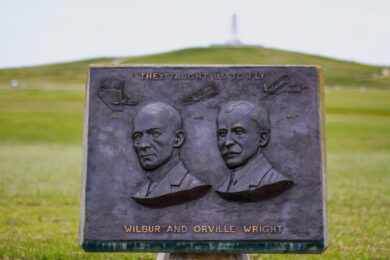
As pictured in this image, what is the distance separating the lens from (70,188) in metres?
10.5

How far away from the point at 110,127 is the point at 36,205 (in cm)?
495

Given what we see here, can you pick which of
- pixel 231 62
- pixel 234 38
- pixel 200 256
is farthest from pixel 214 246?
pixel 234 38

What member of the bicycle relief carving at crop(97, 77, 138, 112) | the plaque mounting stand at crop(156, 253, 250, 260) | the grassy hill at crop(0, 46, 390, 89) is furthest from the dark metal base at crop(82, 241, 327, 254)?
the grassy hill at crop(0, 46, 390, 89)

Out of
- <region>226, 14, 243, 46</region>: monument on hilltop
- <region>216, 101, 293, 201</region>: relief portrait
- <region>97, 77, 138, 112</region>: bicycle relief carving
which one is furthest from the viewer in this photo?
<region>226, 14, 243, 46</region>: monument on hilltop

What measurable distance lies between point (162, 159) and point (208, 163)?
450mm

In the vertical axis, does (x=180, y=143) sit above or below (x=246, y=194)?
above

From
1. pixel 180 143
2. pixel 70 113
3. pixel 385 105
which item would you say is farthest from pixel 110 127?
pixel 385 105

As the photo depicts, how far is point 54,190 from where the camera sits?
1008 centimetres

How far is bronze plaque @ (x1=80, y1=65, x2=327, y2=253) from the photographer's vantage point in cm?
444

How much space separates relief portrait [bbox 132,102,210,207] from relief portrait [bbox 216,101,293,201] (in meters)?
0.30

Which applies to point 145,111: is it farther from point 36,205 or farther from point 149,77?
→ point 36,205

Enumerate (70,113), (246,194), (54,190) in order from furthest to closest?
(70,113)
(54,190)
(246,194)

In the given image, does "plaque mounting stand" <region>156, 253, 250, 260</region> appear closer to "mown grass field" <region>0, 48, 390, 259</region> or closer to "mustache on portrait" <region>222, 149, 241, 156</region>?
"mustache on portrait" <region>222, 149, 241, 156</region>

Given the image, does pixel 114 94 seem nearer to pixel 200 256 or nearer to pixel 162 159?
pixel 162 159
